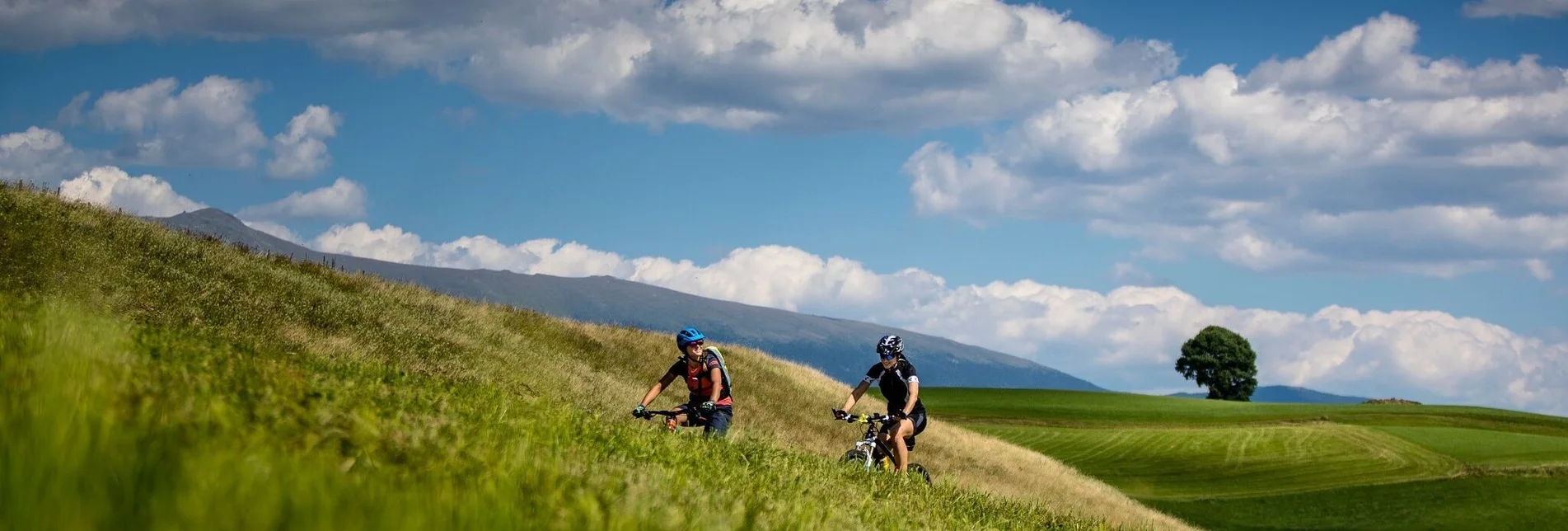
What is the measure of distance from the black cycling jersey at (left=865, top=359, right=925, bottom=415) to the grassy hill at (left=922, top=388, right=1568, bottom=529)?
36753 mm

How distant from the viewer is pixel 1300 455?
235 ft

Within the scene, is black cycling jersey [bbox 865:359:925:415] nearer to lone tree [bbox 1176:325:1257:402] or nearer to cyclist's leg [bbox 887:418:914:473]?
cyclist's leg [bbox 887:418:914:473]

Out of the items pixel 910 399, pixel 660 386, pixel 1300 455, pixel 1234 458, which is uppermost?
pixel 910 399

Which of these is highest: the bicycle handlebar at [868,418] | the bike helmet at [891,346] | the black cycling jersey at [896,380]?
the bike helmet at [891,346]

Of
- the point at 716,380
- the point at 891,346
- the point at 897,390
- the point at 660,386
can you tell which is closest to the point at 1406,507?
the point at 897,390

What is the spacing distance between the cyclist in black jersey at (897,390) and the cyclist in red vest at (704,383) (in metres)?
2.54

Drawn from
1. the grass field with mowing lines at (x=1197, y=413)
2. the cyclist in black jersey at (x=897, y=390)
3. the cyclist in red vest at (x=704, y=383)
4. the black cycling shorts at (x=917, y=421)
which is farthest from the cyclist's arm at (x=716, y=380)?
the grass field with mowing lines at (x=1197, y=413)

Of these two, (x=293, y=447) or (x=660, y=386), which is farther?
(x=660, y=386)

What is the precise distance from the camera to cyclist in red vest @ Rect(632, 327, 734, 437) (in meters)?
15.3

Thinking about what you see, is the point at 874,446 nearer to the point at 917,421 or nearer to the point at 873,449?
the point at 873,449

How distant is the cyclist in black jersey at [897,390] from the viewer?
677 inches

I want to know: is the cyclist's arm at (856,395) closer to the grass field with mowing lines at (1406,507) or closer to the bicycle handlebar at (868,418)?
the bicycle handlebar at (868,418)

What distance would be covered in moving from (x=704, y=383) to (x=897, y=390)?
11.6ft

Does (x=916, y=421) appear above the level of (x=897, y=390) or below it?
below
